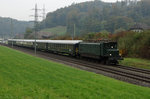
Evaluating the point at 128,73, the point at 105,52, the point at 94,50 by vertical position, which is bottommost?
the point at 128,73

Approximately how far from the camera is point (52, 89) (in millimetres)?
9922

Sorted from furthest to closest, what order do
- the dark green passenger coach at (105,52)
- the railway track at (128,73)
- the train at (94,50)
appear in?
the train at (94,50) → the dark green passenger coach at (105,52) → the railway track at (128,73)

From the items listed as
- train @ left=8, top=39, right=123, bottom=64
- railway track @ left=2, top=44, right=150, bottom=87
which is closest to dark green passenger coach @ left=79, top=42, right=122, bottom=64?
train @ left=8, top=39, right=123, bottom=64

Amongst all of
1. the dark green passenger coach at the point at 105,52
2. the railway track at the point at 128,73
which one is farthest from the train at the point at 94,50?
the railway track at the point at 128,73

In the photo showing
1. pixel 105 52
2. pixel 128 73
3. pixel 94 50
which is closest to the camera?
pixel 128 73

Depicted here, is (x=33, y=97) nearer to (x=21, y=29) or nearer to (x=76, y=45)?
(x=76, y=45)

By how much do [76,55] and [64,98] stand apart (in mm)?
27987

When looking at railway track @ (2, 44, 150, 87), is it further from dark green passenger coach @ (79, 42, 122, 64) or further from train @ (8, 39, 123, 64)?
train @ (8, 39, 123, 64)

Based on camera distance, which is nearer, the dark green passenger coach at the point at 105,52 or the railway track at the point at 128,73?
the railway track at the point at 128,73

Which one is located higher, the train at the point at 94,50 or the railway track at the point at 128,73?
the train at the point at 94,50

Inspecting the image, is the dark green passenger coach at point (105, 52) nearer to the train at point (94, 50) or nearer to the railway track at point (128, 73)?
the train at point (94, 50)

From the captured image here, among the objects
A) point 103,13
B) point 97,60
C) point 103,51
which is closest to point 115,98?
point 103,51

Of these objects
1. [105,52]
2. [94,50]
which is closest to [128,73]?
[105,52]

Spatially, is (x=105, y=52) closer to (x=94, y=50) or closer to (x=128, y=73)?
(x=94, y=50)
